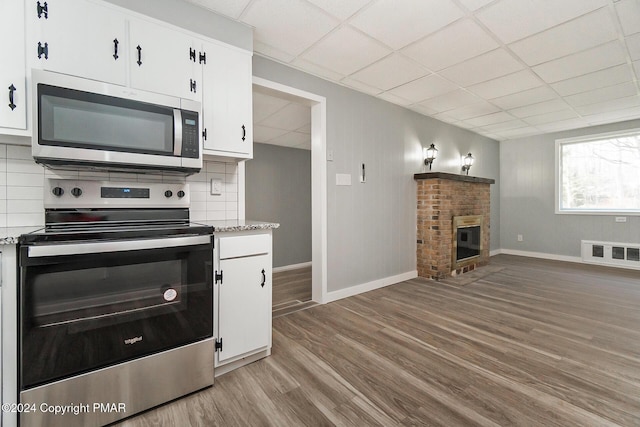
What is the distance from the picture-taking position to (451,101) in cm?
397

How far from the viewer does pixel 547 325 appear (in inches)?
101

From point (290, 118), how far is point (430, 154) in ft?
7.65

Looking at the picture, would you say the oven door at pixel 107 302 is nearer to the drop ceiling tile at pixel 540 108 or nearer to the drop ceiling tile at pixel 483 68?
the drop ceiling tile at pixel 483 68

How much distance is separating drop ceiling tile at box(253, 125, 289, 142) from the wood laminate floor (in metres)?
2.91

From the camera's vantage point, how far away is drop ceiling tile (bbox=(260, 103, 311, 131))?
3730mm

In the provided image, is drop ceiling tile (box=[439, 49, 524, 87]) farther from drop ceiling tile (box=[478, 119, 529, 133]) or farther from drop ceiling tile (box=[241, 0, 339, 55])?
drop ceiling tile (box=[478, 119, 529, 133])

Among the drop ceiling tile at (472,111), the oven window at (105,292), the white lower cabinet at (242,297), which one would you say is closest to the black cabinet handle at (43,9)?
the oven window at (105,292)

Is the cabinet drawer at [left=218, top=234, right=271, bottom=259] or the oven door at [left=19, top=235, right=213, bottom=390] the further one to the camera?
Result: the cabinet drawer at [left=218, top=234, right=271, bottom=259]

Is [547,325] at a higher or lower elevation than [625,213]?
lower

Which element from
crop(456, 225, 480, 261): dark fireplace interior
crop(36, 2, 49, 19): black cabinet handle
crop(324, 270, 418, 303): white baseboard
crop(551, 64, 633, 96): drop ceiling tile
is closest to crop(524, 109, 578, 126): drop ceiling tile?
crop(551, 64, 633, 96): drop ceiling tile

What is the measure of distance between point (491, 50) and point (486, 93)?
3.89 feet

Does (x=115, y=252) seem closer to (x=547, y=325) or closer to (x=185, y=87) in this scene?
(x=185, y=87)

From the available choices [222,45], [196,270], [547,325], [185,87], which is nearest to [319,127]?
[222,45]

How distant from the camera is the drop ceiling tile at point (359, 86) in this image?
332 centimetres
